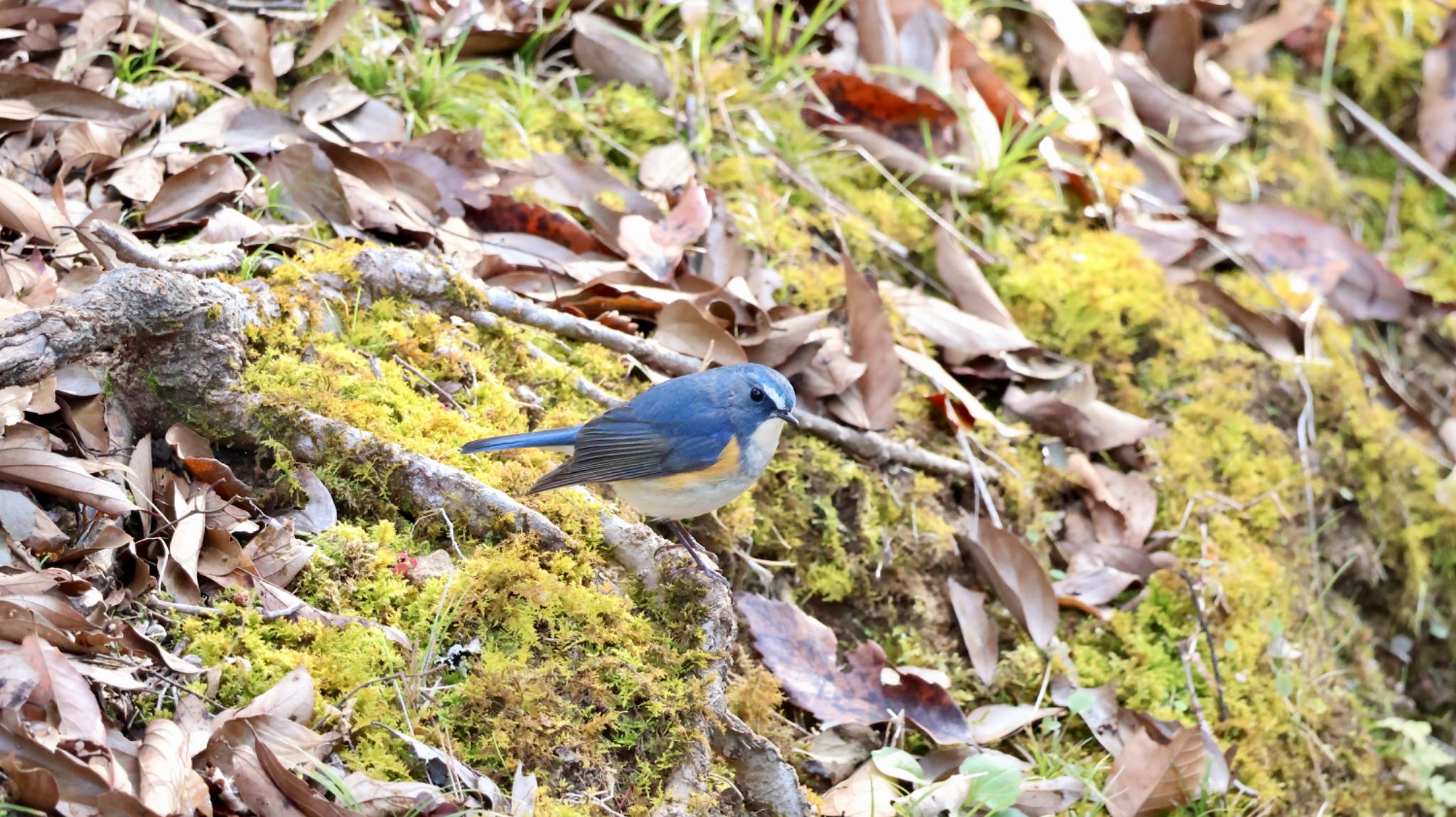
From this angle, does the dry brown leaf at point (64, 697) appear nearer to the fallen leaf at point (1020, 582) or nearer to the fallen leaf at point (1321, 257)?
the fallen leaf at point (1020, 582)

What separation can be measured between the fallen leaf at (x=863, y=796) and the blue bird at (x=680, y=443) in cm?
84

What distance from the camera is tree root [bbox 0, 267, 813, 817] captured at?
10.4ft

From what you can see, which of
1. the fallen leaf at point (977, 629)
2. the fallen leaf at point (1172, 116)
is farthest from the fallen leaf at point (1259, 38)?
the fallen leaf at point (977, 629)

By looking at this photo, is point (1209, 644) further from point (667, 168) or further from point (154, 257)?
point (154, 257)

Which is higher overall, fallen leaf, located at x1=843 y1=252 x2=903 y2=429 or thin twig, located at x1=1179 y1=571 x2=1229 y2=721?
fallen leaf, located at x1=843 y1=252 x2=903 y2=429

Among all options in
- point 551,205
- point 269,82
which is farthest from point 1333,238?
point 269,82

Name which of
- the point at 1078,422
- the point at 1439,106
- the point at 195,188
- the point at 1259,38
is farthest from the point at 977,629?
the point at 1439,106

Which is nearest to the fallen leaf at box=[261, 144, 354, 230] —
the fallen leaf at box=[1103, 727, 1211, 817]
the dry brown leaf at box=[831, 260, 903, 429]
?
the dry brown leaf at box=[831, 260, 903, 429]

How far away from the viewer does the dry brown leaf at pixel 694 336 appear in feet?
14.6

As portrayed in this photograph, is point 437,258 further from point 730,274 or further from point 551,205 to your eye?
point 730,274

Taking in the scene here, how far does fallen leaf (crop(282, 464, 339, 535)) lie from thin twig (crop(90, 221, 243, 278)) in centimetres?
69

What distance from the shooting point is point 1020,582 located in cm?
450

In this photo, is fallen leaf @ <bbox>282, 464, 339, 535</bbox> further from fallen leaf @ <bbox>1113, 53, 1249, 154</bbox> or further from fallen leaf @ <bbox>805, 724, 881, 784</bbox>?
fallen leaf @ <bbox>1113, 53, 1249, 154</bbox>

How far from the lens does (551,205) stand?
4.87 m
